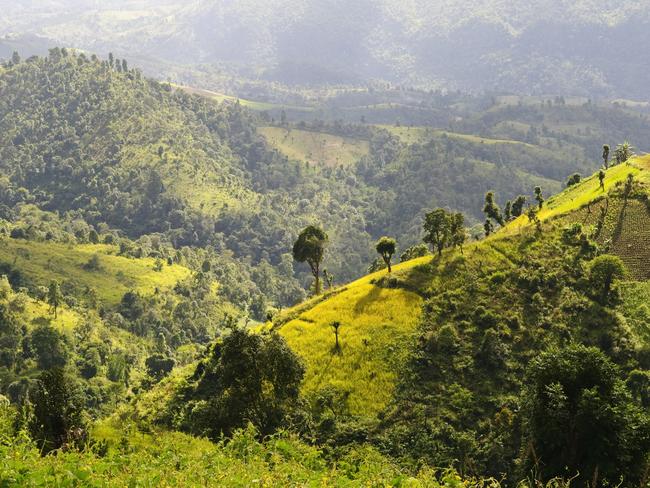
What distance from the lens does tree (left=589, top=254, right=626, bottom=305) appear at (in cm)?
8612

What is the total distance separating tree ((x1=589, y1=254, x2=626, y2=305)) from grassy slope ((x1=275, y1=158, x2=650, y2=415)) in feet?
9.08

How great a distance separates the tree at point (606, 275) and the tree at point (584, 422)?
41.3 metres

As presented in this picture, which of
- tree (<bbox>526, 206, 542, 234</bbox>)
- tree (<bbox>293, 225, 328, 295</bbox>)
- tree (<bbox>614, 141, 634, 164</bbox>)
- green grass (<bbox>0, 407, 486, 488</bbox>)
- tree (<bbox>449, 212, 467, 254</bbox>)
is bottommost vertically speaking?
green grass (<bbox>0, 407, 486, 488</bbox>)

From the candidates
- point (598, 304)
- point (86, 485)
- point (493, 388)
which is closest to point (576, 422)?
point (493, 388)

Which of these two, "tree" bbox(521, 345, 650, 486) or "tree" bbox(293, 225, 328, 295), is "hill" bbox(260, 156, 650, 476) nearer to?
"tree" bbox(293, 225, 328, 295)

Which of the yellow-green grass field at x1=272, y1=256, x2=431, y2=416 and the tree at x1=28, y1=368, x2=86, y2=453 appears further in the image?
the yellow-green grass field at x1=272, y1=256, x2=431, y2=416

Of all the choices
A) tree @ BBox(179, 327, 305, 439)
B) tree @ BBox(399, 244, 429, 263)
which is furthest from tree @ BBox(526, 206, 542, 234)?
tree @ BBox(179, 327, 305, 439)

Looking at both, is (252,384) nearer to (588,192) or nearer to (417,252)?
(417,252)

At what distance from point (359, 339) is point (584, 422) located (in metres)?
43.8

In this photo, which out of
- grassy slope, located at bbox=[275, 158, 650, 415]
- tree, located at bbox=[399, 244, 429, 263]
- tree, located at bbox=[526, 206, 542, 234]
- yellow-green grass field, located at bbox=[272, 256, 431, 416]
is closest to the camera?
yellow-green grass field, located at bbox=[272, 256, 431, 416]

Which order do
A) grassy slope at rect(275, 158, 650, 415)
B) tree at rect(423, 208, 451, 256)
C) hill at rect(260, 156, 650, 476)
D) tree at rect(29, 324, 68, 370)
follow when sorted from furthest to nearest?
tree at rect(29, 324, 68, 370), tree at rect(423, 208, 451, 256), grassy slope at rect(275, 158, 650, 415), hill at rect(260, 156, 650, 476)

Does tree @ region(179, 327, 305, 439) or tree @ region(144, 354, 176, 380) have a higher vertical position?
tree @ region(179, 327, 305, 439)

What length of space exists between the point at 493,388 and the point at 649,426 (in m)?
31.2

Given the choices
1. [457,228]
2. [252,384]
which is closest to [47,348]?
[457,228]
